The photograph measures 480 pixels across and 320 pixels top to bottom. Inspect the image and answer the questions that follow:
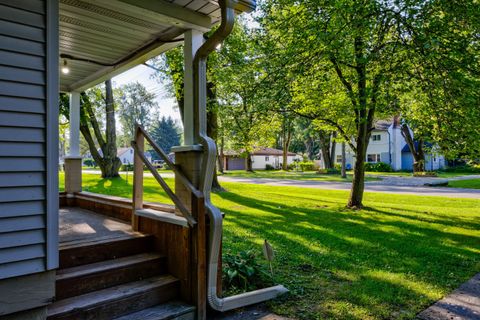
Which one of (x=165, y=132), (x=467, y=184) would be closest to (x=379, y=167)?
(x=467, y=184)

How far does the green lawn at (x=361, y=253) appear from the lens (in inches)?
129

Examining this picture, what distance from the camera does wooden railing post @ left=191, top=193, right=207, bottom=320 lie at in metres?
2.87

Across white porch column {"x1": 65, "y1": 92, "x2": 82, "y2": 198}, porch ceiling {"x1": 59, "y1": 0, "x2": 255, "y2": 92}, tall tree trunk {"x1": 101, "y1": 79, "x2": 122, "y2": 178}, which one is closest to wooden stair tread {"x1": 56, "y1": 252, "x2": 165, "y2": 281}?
porch ceiling {"x1": 59, "y1": 0, "x2": 255, "y2": 92}

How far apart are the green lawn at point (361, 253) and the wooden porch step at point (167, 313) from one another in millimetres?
845

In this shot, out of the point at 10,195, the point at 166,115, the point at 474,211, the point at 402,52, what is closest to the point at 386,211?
the point at 474,211

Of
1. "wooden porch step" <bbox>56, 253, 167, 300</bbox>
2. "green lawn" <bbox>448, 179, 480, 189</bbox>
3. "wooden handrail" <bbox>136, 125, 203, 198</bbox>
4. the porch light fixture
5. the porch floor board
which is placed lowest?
"green lawn" <bbox>448, 179, 480, 189</bbox>

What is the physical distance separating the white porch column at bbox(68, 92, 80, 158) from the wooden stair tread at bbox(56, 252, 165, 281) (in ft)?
12.0

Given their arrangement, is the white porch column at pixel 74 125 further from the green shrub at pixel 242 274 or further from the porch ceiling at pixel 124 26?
the green shrub at pixel 242 274

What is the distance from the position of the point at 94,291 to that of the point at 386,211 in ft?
26.2

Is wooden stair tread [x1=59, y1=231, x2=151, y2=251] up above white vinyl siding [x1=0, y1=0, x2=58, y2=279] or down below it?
below

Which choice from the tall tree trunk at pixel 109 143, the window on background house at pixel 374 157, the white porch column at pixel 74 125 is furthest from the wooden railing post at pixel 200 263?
the window on background house at pixel 374 157

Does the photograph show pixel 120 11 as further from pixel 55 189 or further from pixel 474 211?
pixel 474 211

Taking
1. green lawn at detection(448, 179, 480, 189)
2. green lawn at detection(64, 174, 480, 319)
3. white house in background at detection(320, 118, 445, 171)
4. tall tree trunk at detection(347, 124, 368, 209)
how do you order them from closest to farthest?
1. green lawn at detection(64, 174, 480, 319)
2. tall tree trunk at detection(347, 124, 368, 209)
3. green lawn at detection(448, 179, 480, 189)
4. white house in background at detection(320, 118, 445, 171)

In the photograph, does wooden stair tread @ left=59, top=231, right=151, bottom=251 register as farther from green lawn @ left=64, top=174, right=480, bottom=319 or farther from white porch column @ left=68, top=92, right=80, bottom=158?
white porch column @ left=68, top=92, right=80, bottom=158
